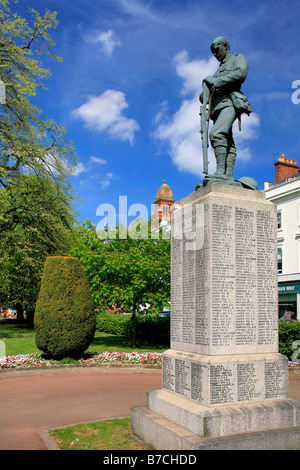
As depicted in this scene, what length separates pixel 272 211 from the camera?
20.6 ft

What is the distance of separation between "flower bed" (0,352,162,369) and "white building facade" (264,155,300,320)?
782 inches

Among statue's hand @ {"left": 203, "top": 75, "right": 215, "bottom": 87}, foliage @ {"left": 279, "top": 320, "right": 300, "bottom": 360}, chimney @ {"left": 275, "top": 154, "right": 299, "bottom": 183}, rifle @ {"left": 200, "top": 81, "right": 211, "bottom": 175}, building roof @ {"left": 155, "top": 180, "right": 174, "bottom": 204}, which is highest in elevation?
building roof @ {"left": 155, "top": 180, "right": 174, "bottom": 204}

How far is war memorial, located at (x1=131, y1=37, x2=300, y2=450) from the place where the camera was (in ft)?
16.9

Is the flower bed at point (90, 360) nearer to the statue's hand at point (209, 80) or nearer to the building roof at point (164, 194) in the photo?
the statue's hand at point (209, 80)

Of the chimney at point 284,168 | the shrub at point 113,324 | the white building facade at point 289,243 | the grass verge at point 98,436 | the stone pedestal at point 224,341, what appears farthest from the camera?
the chimney at point 284,168

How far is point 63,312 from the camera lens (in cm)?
1420

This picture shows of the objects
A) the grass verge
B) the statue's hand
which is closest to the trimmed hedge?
the grass verge

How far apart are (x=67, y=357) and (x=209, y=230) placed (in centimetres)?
1061

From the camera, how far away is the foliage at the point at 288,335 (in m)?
14.7

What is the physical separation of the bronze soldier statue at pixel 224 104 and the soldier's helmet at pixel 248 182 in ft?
0.51

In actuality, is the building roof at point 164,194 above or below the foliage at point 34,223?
above

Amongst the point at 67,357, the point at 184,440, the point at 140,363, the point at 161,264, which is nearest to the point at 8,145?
the point at 161,264

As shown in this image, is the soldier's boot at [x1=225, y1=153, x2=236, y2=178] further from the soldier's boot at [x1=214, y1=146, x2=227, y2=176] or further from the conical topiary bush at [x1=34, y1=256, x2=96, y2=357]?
the conical topiary bush at [x1=34, y1=256, x2=96, y2=357]

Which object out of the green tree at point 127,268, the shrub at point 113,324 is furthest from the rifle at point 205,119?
the shrub at point 113,324
